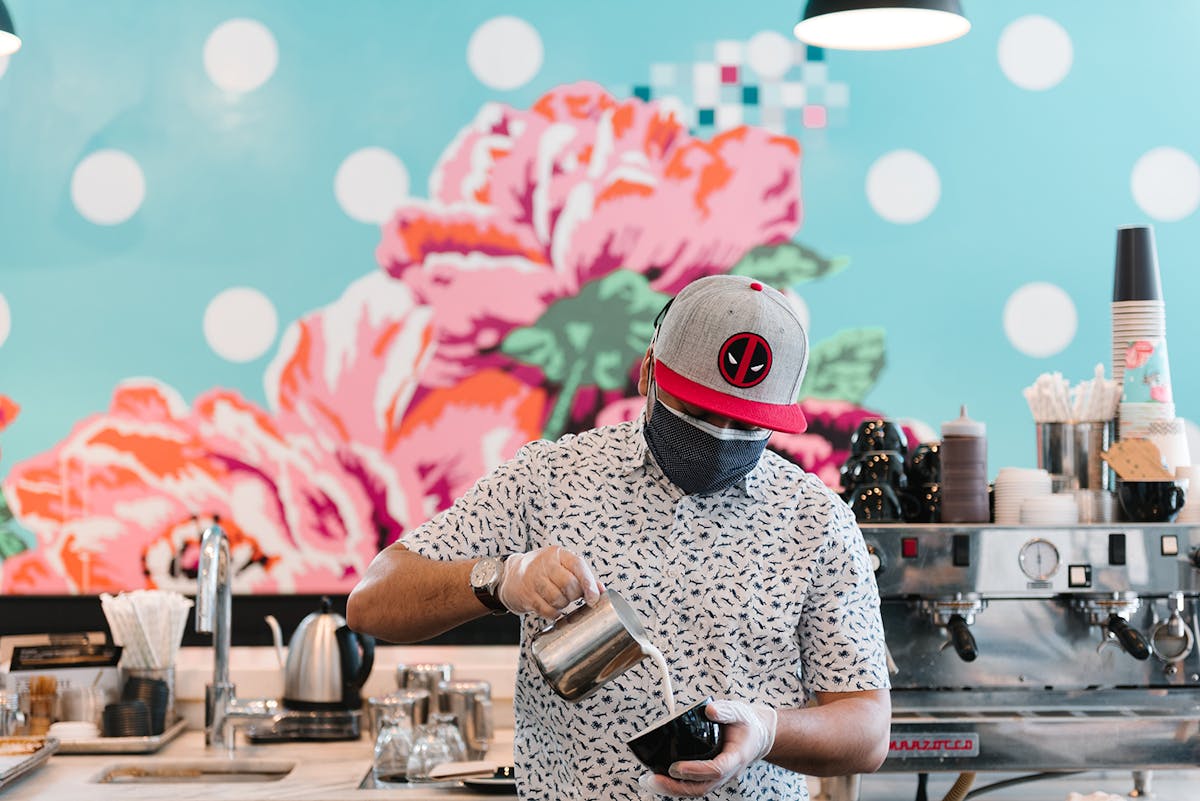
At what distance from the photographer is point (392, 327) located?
3529mm

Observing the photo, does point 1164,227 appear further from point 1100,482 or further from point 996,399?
point 1100,482

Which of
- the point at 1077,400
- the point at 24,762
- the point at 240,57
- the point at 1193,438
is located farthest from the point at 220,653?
the point at 1193,438

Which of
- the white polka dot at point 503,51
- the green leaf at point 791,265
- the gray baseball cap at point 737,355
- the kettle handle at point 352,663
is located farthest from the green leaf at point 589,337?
the gray baseball cap at point 737,355

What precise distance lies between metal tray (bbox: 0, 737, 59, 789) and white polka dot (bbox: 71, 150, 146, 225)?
1.32 m

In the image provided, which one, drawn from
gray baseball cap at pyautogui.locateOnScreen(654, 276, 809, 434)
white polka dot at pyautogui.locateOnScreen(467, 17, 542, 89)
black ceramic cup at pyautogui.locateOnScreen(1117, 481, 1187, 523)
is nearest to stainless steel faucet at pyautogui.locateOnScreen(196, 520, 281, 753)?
white polka dot at pyautogui.locateOnScreen(467, 17, 542, 89)

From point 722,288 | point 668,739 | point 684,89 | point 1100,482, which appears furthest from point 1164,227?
point 668,739

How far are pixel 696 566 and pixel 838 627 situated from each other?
0.21 m

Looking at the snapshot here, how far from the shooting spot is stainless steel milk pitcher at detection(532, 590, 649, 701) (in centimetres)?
165

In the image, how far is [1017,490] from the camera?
2.74m

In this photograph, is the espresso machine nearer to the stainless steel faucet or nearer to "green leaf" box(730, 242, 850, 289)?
"green leaf" box(730, 242, 850, 289)

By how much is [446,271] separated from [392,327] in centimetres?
20

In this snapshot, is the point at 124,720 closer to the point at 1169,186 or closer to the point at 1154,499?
the point at 1154,499

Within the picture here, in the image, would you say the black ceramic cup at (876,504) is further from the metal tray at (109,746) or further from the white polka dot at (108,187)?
the white polka dot at (108,187)

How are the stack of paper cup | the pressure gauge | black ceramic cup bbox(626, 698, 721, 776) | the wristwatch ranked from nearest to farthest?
black ceramic cup bbox(626, 698, 721, 776) < the wristwatch < the pressure gauge < the stack of paper cup
